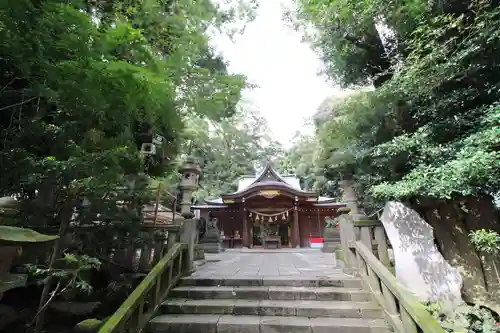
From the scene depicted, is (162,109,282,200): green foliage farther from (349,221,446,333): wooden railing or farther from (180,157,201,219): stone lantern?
(349,221,446,333): wooden railing

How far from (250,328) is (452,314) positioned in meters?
3.07

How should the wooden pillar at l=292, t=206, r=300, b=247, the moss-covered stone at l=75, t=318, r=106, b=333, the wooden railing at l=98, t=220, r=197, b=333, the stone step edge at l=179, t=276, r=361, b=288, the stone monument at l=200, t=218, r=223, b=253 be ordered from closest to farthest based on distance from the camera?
the moss-covered stone at l=75, t=318, r=106, b=333, the wooden railing at l=98, t=220, r=197, b=333, the stone step edge at l=179, t=276, r=361, b=288, the stone monument at l=200, t=218, r=223, b=253, the wooden pillar at l=292, t=206, r=300, b=247

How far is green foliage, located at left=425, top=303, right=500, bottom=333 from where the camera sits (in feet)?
11.7

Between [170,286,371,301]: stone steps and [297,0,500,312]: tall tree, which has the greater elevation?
[297,0,500,312]: tall tree

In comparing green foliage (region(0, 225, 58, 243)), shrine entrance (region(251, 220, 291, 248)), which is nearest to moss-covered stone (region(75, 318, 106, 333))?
green foliage (region(0, 225, 58, 243))

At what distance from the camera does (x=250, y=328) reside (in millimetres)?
3164

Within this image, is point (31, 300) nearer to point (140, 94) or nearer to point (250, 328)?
point (250, 328)

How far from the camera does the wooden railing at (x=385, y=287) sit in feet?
8.58

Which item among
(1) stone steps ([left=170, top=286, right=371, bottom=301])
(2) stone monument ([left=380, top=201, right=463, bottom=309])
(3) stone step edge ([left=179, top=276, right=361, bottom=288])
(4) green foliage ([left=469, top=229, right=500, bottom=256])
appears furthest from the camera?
(3) stone step edge ([left=179, top=276, right=361, bottom=288])

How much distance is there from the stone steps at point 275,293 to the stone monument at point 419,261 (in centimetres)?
92

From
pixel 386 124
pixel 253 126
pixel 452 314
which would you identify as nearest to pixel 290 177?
pixel 253 126

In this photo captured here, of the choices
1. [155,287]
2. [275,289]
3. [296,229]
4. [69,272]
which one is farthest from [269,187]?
A: [69,272]

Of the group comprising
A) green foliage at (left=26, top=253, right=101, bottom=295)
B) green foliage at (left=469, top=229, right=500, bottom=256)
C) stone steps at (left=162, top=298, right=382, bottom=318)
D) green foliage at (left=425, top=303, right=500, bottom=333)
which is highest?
green foliage at (left=469, top=229, right=500, bottom=256)

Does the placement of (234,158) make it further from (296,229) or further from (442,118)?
(442,118)
